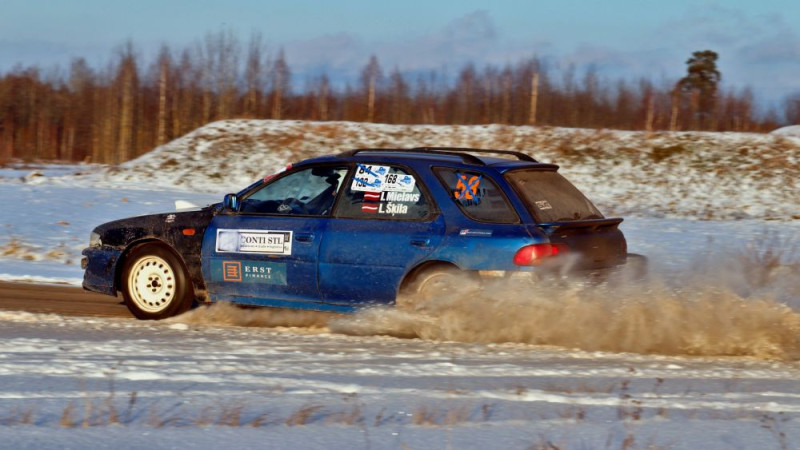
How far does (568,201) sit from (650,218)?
15.5 m

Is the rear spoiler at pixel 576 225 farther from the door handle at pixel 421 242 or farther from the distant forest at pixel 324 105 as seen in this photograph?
the distant forest at pixel 324 105

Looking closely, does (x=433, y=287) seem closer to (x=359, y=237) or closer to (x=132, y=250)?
(x=359, y=237)

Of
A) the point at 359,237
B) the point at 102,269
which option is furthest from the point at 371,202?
the point at 102,269

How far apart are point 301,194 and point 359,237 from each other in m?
0.80

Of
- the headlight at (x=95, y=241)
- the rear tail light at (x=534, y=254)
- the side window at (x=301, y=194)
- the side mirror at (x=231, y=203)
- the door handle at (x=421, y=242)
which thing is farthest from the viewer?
the headlight at (x=95, y=241)

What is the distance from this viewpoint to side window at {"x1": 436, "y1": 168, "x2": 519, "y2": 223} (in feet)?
24.5

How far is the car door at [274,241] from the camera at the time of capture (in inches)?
316

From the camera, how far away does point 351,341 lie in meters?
7.44

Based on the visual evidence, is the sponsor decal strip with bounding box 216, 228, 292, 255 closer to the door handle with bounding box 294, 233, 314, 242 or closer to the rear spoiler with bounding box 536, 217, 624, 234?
the door handle with bounding box 294, 233, 314, 242

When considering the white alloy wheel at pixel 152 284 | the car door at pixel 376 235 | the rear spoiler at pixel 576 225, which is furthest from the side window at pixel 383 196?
the white alloy wheel at pixel 152 284

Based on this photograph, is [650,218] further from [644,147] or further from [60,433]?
[60,433]

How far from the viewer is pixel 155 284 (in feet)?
28.3

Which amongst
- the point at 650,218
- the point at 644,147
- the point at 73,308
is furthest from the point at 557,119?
the point at 73,308

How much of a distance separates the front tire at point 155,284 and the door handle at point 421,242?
2.24 metres
